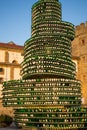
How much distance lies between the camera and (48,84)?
602 inches

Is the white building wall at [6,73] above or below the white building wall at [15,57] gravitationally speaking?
below

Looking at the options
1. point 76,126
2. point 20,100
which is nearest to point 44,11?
point 20,100

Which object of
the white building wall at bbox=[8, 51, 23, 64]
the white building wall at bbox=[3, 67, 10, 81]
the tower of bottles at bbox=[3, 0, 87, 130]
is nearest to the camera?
the tower of bottles at bbox=[3, 0, 87, 130]

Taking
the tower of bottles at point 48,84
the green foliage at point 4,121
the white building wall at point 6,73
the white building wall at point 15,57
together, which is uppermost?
the white building wall at point 15,57

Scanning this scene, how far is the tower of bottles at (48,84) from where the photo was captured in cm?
1506

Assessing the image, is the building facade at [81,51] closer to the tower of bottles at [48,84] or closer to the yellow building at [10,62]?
the yellow building at [10,62]

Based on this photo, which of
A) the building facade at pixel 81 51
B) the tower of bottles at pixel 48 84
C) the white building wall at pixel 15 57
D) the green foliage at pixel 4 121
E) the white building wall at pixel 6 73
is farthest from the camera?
the building facade at pixel 81 51

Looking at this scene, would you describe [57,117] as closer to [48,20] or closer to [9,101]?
[9,101]

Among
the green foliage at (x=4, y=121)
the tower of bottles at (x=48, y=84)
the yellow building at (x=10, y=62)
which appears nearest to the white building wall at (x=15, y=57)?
the yellow building at (x=10, y=62)

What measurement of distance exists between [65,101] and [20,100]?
274 cm

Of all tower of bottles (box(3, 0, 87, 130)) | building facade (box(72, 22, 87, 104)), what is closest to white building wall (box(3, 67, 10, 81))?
building facade (box(72, 22, 87, 104))

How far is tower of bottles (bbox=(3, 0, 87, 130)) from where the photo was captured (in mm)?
15062

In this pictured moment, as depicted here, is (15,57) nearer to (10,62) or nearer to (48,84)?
(10,62)

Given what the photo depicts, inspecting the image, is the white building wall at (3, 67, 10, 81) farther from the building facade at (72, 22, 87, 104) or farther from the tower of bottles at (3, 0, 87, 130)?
the tower of bottles at (3, 0, 87, 130)
